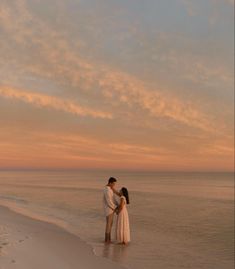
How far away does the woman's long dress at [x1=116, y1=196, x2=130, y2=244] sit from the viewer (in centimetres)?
1508

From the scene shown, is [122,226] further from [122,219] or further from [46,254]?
[46,254]

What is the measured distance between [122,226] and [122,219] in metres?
0.34

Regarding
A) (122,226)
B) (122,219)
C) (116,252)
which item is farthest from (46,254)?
(122,226)

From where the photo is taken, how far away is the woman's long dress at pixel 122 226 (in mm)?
15078

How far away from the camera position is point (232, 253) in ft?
55.5

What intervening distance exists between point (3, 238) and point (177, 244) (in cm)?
919

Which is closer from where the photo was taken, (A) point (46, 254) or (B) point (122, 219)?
(A) point (46, 254)

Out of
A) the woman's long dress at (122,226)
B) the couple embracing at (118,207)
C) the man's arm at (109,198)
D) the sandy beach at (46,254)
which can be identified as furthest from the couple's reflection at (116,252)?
the man's arm at (109,198)

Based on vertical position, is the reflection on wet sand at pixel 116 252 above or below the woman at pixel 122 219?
→ below

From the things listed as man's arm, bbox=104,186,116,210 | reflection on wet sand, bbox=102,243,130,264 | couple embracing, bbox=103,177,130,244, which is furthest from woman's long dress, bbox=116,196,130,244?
man's arm, bbox=104,186,116,210

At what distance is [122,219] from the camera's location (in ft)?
49.4

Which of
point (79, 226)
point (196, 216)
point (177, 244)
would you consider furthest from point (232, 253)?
point (196, 216)

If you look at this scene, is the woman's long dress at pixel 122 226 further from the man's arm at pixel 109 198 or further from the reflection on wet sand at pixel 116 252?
the man's arm at pixel 109 198

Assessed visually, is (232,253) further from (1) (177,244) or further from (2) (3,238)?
(2) (3,238)
